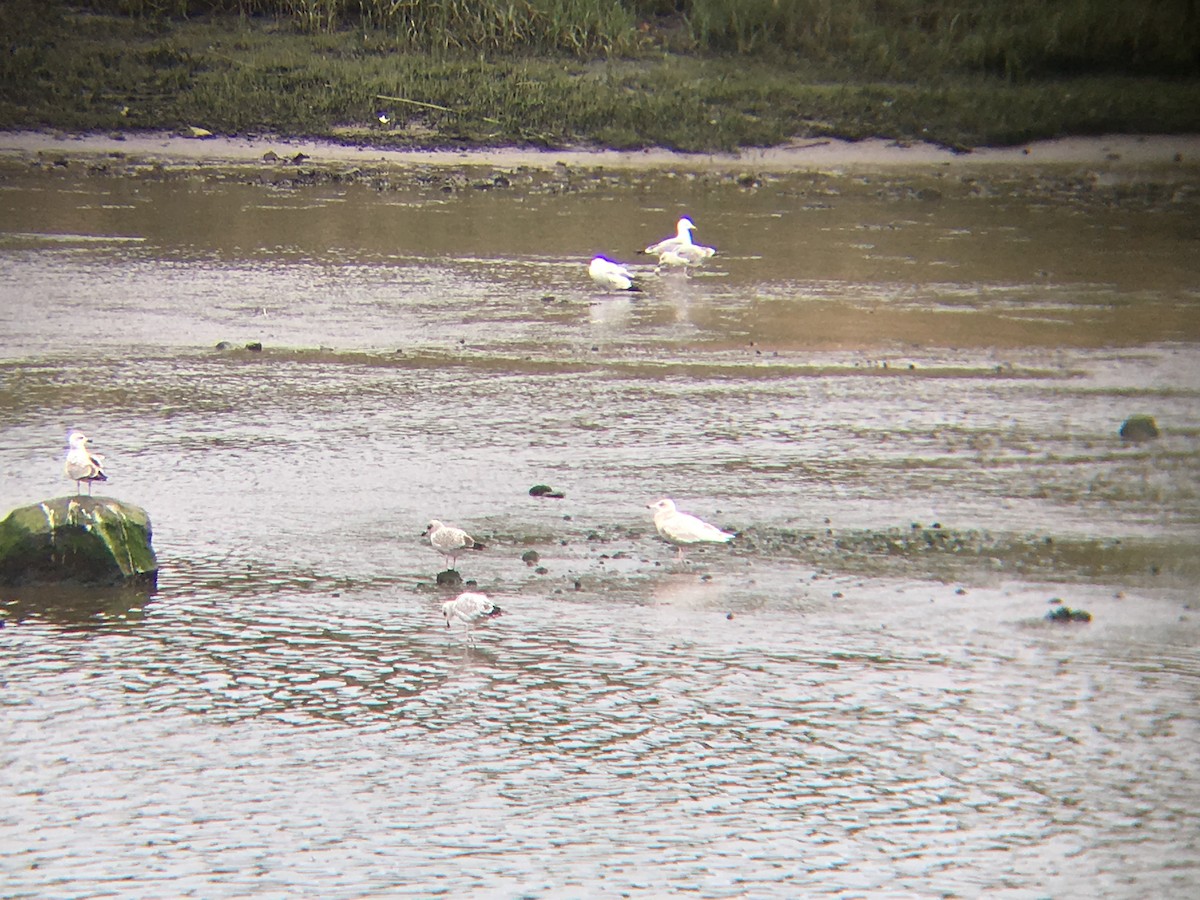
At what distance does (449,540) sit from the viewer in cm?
819

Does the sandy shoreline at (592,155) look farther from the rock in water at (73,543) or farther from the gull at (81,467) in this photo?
the rock in water at (73,543)

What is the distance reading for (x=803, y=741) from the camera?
6.64m

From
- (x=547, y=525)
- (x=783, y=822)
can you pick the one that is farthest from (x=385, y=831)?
(x=547, y=525)

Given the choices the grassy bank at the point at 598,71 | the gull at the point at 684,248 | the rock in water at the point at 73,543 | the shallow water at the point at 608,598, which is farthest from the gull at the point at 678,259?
the rock in water at the point at 73,543

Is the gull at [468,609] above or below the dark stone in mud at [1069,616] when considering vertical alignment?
above

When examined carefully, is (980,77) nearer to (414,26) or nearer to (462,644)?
(414,26)

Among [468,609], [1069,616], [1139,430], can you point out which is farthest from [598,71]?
[468,609]

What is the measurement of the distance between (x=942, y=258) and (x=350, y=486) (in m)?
10.5

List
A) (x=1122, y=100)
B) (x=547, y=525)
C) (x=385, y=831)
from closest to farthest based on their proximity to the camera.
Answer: (x=385, y=831)
(x=547, y=525)
(x=1122, y=100)

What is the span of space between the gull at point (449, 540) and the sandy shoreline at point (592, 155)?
17.0 m

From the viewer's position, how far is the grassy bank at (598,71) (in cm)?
2606

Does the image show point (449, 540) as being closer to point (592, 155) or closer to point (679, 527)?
point (679, 527)

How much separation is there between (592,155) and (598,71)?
327 cm

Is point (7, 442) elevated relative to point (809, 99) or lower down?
lower down
